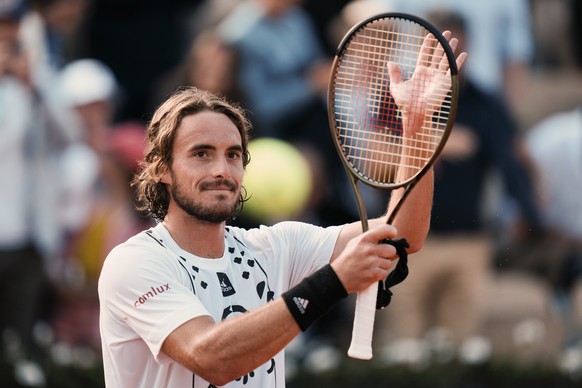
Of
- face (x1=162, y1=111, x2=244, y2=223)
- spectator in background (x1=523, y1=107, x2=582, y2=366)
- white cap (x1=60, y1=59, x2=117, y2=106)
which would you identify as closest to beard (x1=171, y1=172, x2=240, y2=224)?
face (x1=162, y1=111, x2=244, y2=223)

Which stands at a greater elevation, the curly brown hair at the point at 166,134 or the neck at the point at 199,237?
the curly brown hair at the point at 166,134

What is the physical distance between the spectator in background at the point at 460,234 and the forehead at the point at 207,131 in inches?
187

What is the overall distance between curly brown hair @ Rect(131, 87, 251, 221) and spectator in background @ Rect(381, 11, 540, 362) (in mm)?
4604

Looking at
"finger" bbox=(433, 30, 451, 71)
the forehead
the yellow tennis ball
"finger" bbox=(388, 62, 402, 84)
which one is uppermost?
"finger" bbox=(433, 30, 451, 71)

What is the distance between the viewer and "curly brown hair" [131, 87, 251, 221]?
4605 millimetres

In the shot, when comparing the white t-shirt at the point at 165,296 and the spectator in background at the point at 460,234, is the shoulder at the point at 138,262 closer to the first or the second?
the white t-shirt at the point at 165,296

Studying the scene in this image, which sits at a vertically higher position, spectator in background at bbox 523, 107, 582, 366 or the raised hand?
the raised hand

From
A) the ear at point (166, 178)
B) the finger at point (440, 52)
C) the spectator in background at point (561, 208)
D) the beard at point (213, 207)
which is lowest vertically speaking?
the spectator in background at point (561, 208)

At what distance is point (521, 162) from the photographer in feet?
31.7

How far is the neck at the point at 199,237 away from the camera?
456cm

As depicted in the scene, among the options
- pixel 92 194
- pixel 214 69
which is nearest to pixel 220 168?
pixel 214 69

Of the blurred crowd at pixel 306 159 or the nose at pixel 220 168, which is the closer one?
the nose at pixel 220 168

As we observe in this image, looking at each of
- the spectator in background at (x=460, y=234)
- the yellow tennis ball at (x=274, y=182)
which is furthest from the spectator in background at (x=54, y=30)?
the spectator in background at (x=460, y=234)

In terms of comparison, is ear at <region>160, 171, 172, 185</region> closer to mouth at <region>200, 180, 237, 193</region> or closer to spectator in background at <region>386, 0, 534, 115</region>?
mouth at <region>200, 180, 237, 193</region>
